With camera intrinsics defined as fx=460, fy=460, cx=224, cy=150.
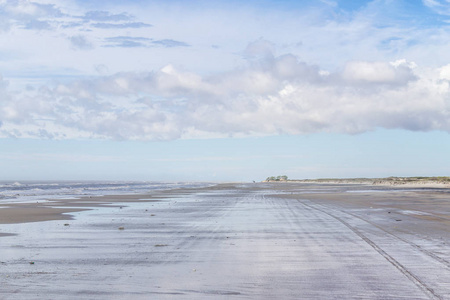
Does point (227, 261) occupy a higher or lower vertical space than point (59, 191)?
lower

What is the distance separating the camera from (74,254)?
12.5 metres

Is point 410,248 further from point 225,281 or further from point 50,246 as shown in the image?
point 50,246

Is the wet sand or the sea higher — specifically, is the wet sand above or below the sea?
below

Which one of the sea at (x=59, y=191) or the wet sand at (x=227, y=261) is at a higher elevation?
the sea at (x=59, y=191)

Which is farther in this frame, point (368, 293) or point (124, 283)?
point (124, 283)

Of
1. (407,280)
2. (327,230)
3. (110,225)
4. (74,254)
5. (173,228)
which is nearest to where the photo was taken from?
(407,280)

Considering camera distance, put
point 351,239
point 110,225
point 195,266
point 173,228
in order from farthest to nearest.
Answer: point 110,225 < point 173,228 < point 351,239 < point 195,266

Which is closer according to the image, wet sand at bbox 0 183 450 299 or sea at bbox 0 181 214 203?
wet sand at bbox 0 183 450 299

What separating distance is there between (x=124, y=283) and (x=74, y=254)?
4.05m

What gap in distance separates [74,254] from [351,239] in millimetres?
Answer: 8719

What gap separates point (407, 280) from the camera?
9039mm

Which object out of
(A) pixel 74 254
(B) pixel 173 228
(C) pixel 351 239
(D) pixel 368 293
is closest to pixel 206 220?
(B) pixel 173 228

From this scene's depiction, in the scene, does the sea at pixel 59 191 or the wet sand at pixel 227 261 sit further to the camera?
the sea at pixel 59 191

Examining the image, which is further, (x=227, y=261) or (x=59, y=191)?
(x=59, y=191)
